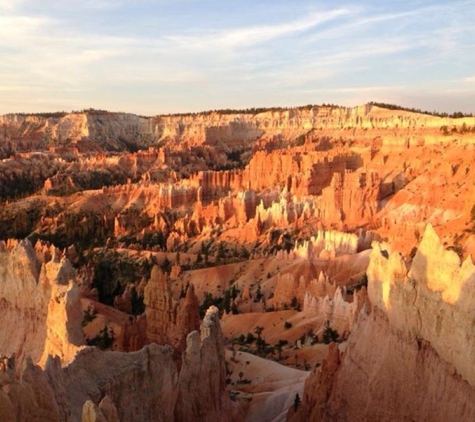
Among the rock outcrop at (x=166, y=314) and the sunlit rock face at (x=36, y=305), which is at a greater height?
the sunlit rock face at (x=36, y=305)

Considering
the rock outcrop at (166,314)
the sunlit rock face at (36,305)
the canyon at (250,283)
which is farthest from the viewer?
the rock outcrop at (166,314)

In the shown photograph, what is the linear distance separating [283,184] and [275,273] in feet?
98.7

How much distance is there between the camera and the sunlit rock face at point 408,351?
12391mm

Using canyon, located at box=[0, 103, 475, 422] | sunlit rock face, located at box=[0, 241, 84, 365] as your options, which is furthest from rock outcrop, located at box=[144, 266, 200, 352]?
sunlit rock face, located at box=[0, 241, 84, 365]

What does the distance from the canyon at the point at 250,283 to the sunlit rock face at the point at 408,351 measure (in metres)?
0.04

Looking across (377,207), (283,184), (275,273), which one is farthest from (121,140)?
(275,273)

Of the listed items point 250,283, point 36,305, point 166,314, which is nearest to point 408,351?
point 36,305

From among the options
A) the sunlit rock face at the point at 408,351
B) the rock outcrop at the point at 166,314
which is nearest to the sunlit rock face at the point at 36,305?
the rock outcrop at the point at 166,314

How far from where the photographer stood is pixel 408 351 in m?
13.9

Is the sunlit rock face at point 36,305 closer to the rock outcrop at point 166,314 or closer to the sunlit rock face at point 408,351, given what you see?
the rock outcrop at point 166,314

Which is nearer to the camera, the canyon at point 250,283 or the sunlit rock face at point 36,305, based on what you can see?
the canyon at point 250,283

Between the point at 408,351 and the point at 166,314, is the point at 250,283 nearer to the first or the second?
the point at 166,314

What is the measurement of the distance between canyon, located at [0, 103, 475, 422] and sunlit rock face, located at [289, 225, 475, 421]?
0.14ft

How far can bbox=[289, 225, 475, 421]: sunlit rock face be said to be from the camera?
1239cm
